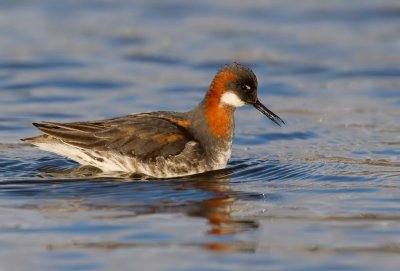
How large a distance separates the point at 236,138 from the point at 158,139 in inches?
92.7

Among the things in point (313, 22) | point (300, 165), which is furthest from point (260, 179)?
point (313, 22)

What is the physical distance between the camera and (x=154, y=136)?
12367 mm

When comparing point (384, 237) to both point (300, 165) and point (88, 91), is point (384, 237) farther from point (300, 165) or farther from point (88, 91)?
point (88, 91)

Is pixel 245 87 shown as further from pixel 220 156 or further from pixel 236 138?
pixel 236 138

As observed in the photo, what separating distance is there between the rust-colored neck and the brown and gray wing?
43 centimetres

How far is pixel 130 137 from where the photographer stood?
12.4 meters

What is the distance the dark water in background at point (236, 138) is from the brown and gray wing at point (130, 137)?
1.22ft

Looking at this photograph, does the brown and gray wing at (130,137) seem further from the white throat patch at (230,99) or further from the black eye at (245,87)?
the black eye at (245,87)

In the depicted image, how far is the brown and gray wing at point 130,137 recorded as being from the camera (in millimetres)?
12352

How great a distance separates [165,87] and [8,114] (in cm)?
293

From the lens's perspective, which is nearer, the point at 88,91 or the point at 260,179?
the point at 260,179

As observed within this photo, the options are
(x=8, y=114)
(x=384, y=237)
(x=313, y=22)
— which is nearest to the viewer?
(x=384, y=237)

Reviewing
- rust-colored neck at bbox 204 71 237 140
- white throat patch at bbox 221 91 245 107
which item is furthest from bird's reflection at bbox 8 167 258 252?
white throat patch at bbox 221 91 245 107

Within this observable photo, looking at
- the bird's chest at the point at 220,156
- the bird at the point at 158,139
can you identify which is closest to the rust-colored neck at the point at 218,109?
the bird at the point at 158,139
